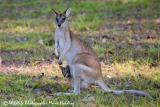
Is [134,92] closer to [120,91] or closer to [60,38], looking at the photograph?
[120,91]

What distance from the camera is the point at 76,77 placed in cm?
713

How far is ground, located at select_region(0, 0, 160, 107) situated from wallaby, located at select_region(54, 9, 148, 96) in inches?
4.8

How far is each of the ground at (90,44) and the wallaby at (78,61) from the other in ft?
0.40

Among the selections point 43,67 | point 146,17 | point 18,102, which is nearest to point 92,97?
point 18,102

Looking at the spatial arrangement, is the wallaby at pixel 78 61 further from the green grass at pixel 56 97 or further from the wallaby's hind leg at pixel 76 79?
the green grass at pixel 56 97

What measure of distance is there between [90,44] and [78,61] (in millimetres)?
3538

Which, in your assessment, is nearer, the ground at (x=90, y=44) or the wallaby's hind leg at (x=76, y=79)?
the ground at (x=90, y=44)

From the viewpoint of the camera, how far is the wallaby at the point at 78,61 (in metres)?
7.13

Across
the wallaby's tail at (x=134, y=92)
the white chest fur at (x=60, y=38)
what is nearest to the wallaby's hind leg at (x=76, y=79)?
the wallaby's tail at (x=134, y=92)

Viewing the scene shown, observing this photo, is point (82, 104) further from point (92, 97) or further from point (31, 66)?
point (31, 66)

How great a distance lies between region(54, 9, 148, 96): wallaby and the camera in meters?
7.13

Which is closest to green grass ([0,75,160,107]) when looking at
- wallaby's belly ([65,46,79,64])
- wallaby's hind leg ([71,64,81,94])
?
wallaby's hind leg ([71,64,81,94])

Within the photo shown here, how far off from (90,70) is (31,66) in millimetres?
1818

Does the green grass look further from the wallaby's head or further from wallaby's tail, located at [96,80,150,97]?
the wallaby's head
